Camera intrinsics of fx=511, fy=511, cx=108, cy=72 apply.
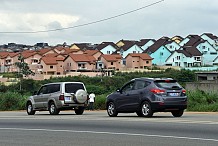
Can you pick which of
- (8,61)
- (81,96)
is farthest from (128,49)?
(81,96)

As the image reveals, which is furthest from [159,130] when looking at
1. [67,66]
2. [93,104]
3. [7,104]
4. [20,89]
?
[67,66]

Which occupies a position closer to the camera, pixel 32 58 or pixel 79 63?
pixel 79 63

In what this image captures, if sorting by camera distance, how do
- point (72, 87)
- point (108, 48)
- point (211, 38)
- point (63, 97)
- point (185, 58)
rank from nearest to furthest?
1. point (63, 97)
2. point (72, 87)
3. point (185, 58)
4. point (211, 38)
5. point (108, 48)

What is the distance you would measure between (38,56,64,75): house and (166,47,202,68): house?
85.2 feet

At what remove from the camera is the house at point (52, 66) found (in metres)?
108

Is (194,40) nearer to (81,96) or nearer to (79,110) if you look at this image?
(79,110)

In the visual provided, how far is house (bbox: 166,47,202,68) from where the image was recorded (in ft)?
384

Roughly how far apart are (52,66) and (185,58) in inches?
1213

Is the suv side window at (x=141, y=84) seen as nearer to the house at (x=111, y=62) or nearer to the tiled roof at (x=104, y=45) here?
the house at (x=111, y=62)

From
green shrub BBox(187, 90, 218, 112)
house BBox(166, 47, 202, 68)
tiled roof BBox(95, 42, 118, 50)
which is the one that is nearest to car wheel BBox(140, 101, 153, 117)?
green shrub BBox(187, 90, 218, 112)

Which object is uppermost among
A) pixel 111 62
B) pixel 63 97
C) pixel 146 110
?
pixel 111 62

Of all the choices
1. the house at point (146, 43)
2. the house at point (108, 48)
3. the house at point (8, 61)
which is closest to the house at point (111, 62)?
the house at point (8, 61)

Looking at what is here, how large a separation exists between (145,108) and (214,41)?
120 meters

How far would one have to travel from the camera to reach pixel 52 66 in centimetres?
10919
